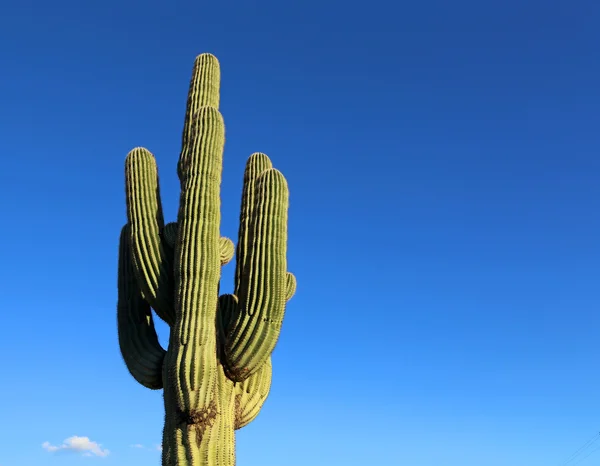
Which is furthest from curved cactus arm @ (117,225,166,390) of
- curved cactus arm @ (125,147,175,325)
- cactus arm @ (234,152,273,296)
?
cactus arm @ (234,152,273,296)

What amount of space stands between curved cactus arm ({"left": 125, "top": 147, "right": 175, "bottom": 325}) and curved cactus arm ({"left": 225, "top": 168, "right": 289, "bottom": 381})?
964 mm

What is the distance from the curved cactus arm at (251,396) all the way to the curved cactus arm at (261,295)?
43cm

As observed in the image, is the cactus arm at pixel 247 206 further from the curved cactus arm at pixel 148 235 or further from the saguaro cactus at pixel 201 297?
the curved cactus arm at pixel 148 235

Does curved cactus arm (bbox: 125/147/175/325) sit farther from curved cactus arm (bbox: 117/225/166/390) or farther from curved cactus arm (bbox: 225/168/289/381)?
curved cactus arm (bbox: 225/168/289/381)

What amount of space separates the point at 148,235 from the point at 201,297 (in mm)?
1277

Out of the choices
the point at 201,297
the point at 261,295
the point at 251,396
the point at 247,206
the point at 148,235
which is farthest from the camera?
the point at 247,206

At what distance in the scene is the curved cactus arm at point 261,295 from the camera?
314 inches

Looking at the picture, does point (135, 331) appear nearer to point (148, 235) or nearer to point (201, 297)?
point (148, 235)

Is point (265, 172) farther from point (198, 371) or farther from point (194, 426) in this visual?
point (194, 426)

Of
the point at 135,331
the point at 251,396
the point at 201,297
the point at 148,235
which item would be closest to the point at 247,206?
the point at 148,235

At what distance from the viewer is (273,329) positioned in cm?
802

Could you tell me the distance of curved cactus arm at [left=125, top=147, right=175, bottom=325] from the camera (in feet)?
27.0

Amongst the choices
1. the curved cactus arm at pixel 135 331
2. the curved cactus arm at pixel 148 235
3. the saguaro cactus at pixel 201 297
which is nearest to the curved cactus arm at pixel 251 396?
the saguaro cactus at pixel 201 297

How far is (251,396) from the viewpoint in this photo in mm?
8766
